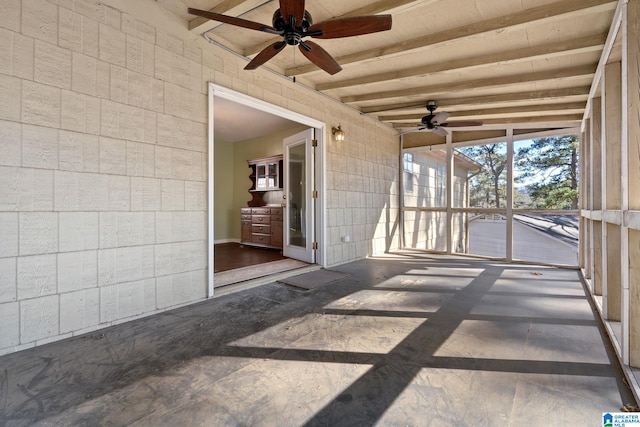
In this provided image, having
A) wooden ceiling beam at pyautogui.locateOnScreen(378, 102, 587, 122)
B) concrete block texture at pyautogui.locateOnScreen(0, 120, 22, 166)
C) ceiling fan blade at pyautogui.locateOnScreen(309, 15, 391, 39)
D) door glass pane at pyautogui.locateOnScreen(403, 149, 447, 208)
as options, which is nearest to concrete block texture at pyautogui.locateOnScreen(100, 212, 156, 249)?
concrete block texture at pyautogui.locateOnScreen(0, 120, 22, 166)

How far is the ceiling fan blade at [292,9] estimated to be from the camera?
6.65 ft

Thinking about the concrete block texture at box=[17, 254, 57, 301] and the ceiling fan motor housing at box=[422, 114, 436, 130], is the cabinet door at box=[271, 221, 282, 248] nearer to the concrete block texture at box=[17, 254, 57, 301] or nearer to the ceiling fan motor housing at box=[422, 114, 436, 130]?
the ceiling fan motor housing at box=[422, 114, 436, 130]

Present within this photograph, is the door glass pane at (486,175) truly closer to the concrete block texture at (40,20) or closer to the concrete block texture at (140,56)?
the concrete block texture at (140,56)

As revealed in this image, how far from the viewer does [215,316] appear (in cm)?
283

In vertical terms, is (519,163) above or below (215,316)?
above

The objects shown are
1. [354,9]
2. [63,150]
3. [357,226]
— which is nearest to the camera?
[63,150]

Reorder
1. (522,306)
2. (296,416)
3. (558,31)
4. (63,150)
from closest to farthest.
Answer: (296,416) → (63,150) → (558,31) → (522,306)

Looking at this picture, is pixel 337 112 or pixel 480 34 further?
pixel 337 112

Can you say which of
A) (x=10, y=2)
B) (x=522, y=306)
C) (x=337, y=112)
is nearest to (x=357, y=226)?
(x=337, y=112)

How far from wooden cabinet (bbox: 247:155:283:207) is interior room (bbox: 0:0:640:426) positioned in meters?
2.09

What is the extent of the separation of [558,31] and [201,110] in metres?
3.75

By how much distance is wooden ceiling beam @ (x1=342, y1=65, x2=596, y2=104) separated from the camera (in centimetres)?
360

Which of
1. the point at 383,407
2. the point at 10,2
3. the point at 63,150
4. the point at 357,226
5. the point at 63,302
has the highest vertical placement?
the point at 10,2

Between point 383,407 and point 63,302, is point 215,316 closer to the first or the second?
point 63,302
